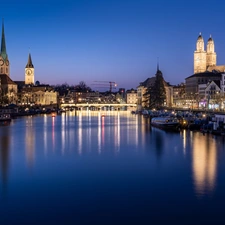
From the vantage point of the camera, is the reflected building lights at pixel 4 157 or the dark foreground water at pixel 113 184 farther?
the reflected building lights at pixel 4 157

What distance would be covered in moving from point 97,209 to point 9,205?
2277 millimetres

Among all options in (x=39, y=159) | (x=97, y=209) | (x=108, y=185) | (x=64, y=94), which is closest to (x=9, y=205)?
(x=97, y=209)

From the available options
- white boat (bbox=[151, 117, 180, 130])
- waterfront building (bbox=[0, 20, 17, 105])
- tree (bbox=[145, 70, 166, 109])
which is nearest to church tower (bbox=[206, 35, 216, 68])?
tree (bbox=[145, 70, 166, 109])

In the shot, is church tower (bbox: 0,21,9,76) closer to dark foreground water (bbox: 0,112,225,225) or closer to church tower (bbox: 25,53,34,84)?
church tower (bbox: 25,53,34,84)

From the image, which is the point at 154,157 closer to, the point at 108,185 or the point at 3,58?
the point at 108,185

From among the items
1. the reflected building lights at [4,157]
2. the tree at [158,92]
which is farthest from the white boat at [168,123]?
the tree at [158,92]

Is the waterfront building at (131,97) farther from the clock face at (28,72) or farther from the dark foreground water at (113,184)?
the dark foreground water at (113,184)

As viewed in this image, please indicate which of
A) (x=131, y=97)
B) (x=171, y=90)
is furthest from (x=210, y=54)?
(x=131, y=97)

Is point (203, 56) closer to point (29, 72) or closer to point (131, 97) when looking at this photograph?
point (131, 97)

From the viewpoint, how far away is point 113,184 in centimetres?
1348

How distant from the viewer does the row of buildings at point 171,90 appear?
5121 centimetres

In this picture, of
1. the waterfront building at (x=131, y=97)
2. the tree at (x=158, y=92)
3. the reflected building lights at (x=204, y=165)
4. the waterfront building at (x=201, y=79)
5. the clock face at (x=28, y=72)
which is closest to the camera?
the reflected building lights at (x=204, y=165)

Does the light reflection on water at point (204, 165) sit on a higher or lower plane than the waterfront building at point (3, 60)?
lower

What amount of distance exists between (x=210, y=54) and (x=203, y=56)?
1.56 meters
